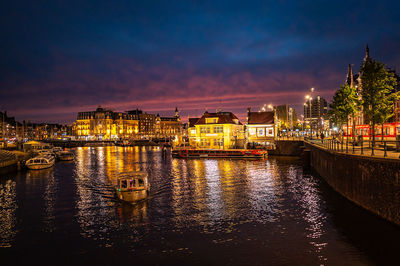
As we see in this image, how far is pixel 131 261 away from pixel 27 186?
31.4 meters

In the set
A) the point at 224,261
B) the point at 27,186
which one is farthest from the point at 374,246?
the point at 27,186

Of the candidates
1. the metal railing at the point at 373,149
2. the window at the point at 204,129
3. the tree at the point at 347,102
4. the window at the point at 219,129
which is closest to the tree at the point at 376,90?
the metal railing at the point at 373,149

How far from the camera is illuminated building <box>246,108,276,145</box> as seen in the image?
86.1 m

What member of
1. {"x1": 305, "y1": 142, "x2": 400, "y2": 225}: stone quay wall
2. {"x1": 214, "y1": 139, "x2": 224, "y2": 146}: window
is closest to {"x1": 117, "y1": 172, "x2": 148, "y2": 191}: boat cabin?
{"x1": 305, "y1": 142, "x2": 400, "y2": 225}: stone quay wall

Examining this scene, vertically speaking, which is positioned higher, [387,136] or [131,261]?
[387,136]

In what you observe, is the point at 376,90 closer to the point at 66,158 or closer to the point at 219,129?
the point at 219,129

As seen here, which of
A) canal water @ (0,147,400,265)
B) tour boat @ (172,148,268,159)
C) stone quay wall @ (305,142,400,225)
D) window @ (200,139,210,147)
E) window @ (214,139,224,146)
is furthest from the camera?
window @ (200,139,210,147)

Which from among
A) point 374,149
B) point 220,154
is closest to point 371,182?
point 374,149

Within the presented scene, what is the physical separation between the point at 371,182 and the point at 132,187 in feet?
72.1

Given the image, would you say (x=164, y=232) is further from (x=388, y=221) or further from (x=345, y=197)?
(x=345, y=197)

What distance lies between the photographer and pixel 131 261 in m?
17.0

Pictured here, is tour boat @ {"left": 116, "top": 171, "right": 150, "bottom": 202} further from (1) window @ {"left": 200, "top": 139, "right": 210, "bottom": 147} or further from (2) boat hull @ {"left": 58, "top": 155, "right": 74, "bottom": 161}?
(1) window @ {"left": 200, "top": 139, "right": 210, "bottom": 147}

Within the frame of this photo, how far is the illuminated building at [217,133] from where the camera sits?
84.2 metres

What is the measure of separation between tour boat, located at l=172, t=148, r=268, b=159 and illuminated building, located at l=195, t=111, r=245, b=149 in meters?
7.76
